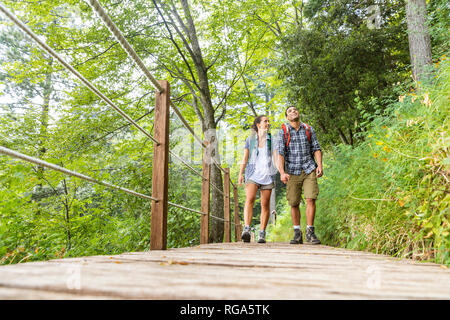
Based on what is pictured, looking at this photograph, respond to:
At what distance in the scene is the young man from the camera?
3.47 m

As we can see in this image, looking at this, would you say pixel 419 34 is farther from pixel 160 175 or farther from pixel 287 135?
pixel 160 175

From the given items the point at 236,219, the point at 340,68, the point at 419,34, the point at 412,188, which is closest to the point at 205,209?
the point at 412,188

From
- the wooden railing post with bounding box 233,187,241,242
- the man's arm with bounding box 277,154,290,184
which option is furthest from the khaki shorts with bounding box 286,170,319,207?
the wooden railing post with bounding box 233,187,241,242

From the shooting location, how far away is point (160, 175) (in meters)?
2.09

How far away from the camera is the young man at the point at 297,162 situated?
347 centimetres

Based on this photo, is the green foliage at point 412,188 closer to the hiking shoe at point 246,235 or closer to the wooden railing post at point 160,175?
the hiking shoe at point 246,235

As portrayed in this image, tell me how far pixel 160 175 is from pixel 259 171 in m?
1.83

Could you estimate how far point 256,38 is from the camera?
7.80m

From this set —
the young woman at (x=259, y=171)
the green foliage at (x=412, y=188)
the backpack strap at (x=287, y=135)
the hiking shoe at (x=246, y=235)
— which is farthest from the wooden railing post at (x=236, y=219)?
the green foliage at (x=412, y=188)

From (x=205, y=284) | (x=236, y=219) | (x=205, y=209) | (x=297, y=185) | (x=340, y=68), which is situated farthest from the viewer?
(x=236, y=219)

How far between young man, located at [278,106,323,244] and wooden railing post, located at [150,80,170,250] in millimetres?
1753

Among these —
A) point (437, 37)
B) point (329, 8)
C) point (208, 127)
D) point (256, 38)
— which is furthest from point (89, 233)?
point (329, 8)

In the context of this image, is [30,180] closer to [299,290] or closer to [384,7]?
[299,290]
